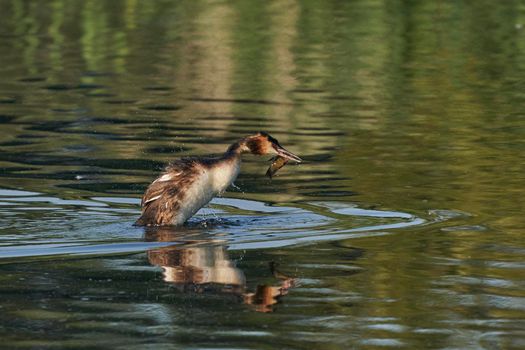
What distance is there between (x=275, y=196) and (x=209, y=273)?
3192 mm

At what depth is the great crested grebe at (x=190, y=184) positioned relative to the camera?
11266 millimetres

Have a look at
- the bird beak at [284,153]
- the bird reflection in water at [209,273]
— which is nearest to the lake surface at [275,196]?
the bird reflection in water at [209,273]

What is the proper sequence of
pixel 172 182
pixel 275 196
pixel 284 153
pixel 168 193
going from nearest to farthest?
pixel 168 193, pixel 172 182, pixel 284 153, pixel 275 196

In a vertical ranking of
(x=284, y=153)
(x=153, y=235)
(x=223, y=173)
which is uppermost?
(x=284, y=153)

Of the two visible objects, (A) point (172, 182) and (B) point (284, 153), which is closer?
(A) point (172, 182)

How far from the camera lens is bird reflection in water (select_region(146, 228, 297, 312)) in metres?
8.76

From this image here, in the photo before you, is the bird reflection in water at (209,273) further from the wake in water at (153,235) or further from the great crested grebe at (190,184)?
the great crested grebe at (190,184)

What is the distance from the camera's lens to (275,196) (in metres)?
12.5

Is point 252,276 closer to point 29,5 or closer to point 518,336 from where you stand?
point 518,336

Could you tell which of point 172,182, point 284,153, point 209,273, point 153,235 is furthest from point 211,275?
point 284,153

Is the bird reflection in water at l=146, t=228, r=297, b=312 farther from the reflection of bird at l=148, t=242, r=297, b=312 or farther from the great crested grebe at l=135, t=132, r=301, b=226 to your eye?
the great crested grebe at l=135, t=132, r=301, b=226

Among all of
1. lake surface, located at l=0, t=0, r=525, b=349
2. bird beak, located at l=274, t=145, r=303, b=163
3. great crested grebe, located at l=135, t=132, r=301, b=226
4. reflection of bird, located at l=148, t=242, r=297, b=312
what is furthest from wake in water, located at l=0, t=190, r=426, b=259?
bird beak, located at l=274, t=145, r=303, b=163

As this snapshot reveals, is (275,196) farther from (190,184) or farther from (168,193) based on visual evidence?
(168,193)

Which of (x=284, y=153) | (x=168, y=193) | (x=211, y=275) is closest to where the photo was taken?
(x=211, y=275)
